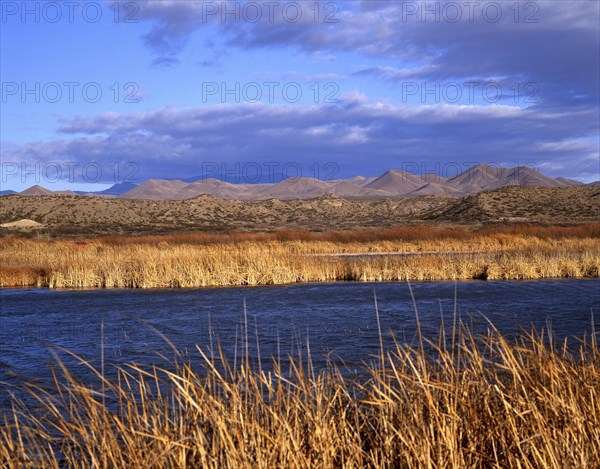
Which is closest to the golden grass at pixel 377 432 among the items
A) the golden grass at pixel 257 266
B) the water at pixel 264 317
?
the water at pixel 264 317

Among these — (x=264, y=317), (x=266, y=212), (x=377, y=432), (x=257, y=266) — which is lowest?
(x=264, y=317)

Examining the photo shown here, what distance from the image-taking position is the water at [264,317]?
41.7ft

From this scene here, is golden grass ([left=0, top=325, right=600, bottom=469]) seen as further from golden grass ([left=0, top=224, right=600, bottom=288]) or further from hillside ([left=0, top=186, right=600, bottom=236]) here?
hillside ([left=0, top=186, right=600, bottom=236])

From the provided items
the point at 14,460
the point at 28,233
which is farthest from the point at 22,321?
the point at 28,233

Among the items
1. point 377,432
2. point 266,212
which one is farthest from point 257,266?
point 266,212

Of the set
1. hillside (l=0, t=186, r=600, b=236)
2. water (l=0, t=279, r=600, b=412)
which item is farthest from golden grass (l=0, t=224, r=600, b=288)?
hillside (l=0, t=186, r=600, b=236)

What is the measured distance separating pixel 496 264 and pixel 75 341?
50.9 ft

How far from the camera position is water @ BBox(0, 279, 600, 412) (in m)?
12.7

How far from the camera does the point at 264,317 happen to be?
17.0m

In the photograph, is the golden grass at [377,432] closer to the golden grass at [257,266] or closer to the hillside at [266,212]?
the golden grass at [257,266]

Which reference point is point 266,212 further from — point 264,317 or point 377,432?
point 377,432

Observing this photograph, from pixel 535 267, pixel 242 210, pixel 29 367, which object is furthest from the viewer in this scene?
pixel 242 210

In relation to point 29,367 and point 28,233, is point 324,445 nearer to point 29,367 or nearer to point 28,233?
point 29,367

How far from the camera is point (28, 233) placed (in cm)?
5394
